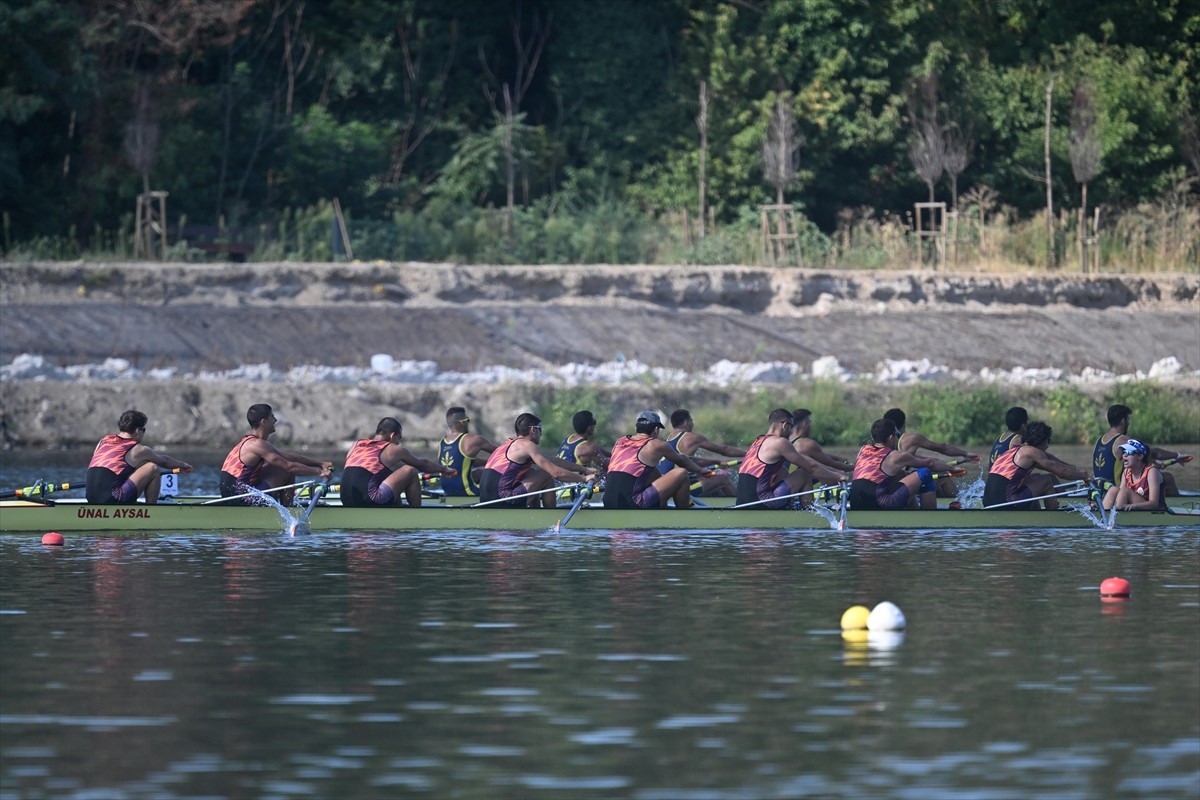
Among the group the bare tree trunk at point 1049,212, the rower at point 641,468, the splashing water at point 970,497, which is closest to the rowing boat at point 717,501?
the splashing water at point 970,497

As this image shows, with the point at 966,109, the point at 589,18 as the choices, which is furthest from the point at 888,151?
the point at 589,18

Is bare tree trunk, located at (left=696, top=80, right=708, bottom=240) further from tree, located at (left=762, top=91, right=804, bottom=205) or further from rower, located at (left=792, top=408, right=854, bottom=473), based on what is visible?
rower, located at (left=792, top=408, right=854, bottom=473)

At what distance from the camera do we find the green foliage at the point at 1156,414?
37875mm

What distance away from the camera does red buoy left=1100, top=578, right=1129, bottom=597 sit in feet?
55.7

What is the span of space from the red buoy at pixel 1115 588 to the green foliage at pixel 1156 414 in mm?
21113

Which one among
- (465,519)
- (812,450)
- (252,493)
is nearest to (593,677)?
(465,519)

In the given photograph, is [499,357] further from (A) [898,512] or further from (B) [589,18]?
(A) [898,512]

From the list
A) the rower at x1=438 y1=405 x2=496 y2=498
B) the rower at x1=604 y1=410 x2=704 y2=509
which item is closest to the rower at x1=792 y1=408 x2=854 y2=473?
the rower at x1=604 y1=410 x2=704 y2=509

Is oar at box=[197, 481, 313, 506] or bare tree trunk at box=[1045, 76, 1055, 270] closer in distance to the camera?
oar at box=[197, 481, 313, 506]

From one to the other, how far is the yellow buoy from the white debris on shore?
23952 mm

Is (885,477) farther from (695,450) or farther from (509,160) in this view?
(509,160)

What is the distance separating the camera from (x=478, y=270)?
4456 centimetres

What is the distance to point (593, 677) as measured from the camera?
1318cm

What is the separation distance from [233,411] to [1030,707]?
27310 mm
